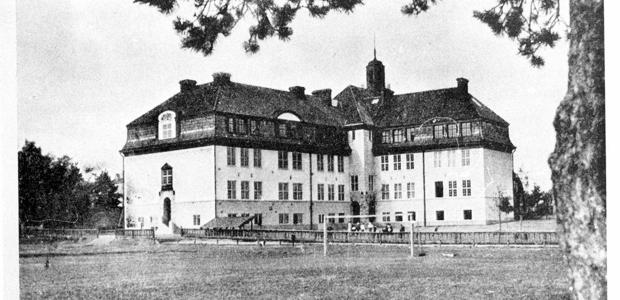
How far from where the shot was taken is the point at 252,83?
545cm

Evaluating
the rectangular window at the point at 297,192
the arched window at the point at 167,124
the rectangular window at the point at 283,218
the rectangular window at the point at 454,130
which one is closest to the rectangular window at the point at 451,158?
the rectangular window at the point at 454,130

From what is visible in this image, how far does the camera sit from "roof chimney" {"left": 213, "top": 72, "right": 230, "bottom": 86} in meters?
5.44

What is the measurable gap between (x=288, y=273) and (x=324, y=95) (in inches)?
50.4

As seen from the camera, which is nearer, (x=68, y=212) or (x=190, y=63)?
(x=190, y=63)

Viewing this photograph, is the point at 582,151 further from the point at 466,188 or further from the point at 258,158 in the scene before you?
the point at 258,158

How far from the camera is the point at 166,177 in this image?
579 centimetres

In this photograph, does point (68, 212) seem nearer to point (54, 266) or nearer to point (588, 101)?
point (54, 266)

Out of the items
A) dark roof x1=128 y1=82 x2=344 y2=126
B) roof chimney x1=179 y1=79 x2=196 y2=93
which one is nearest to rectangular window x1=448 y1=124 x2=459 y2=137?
dark roof x1=128 y1=82 x2=344 y2=126

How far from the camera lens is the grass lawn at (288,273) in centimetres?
469

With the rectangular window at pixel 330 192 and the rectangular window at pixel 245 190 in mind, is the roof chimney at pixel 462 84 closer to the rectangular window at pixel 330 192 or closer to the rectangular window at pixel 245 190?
the rectangular window at pixel 330 192

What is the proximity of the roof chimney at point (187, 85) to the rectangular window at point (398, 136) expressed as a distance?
1.48 m

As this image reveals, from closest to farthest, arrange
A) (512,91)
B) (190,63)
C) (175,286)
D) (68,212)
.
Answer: (512,91)
(175,286)
(190,63)
(68,212)

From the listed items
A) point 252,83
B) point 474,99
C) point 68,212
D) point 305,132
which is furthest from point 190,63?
point 474,99
